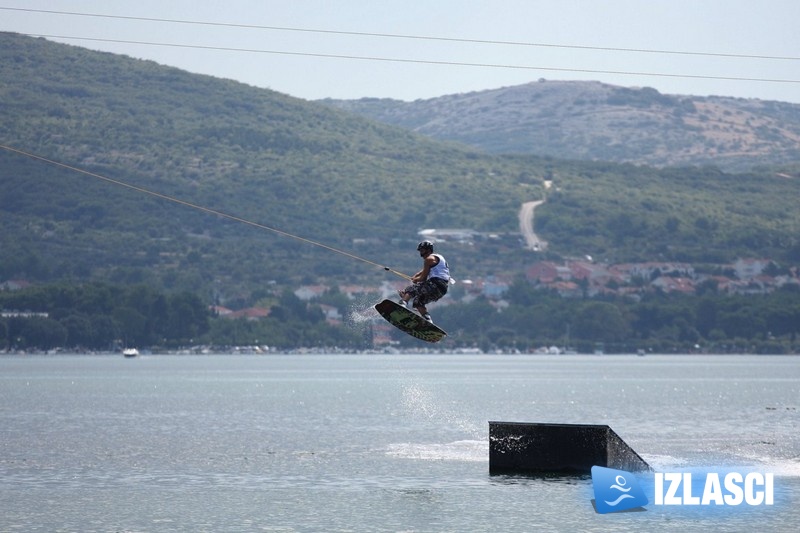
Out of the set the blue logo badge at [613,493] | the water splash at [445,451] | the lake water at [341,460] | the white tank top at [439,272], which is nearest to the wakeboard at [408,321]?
the white tank top at [439,272]

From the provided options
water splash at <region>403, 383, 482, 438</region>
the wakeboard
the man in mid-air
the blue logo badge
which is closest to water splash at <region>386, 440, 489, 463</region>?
water splash at <region>403, 383, 482, 438</region>

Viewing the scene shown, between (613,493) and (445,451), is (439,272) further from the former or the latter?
(445,451)

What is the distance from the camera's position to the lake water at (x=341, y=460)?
3559cm

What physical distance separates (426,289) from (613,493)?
8.47m

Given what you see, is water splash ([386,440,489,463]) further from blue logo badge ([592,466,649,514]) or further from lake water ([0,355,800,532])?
blue logo badge ([592,466,649,514])

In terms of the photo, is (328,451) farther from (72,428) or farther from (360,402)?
(360,402)

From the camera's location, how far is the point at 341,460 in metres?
50.8

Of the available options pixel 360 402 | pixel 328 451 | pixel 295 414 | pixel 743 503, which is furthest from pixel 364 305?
pixel 360 402

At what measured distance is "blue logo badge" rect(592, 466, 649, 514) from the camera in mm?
37000

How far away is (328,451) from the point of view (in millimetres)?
54719

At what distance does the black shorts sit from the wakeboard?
780 millimetres

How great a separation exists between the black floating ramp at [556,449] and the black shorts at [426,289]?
7002mm

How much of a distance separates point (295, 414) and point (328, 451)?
1117 inches

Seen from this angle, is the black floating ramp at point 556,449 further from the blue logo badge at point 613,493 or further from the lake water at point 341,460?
the lake water at point 341,460
